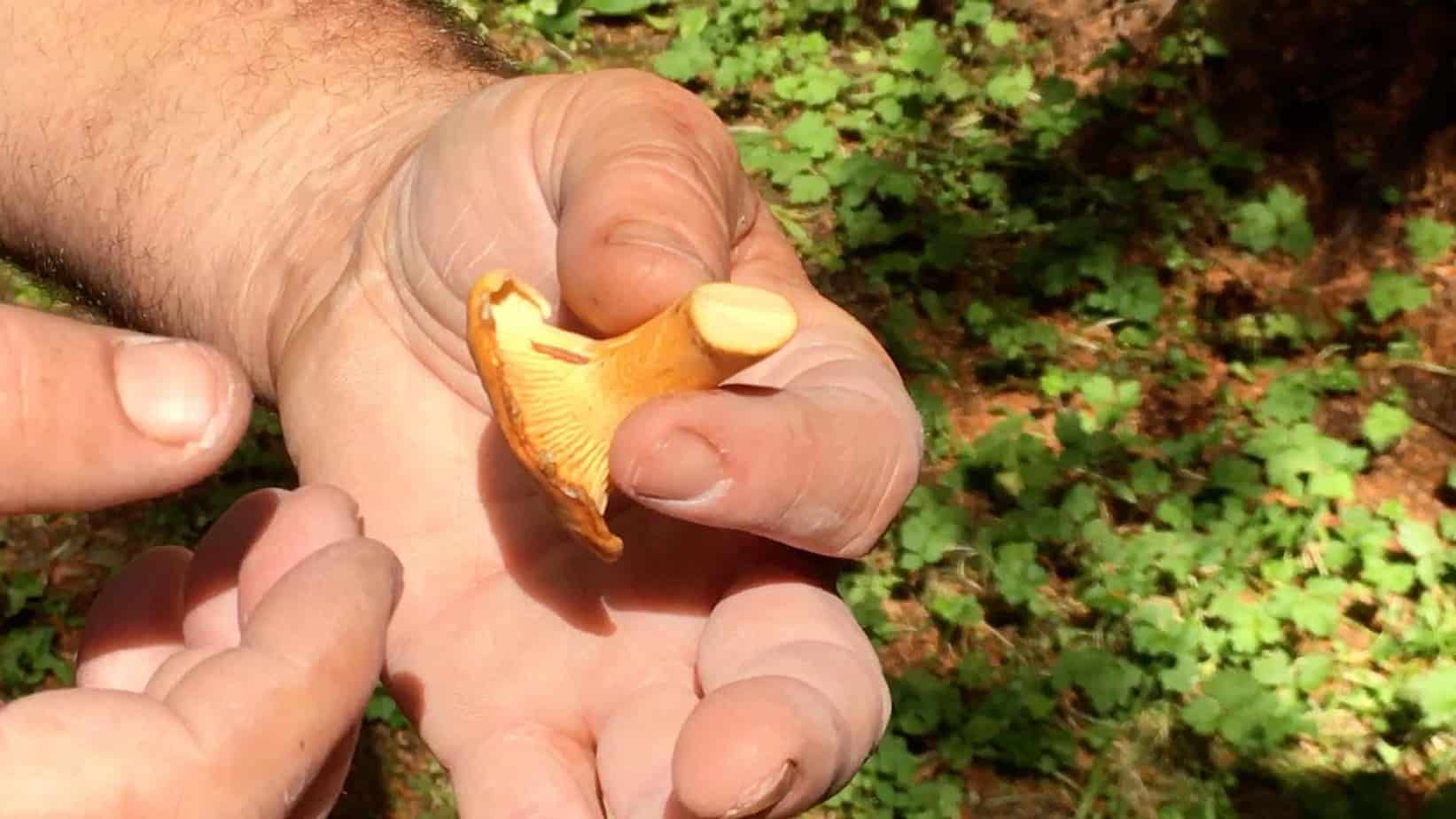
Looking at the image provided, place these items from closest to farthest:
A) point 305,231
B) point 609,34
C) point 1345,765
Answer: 1. point 305,231
2. point 1345,765
3. point 609,34

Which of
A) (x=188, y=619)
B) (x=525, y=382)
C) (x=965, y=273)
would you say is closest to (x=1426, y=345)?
(x=965, y=273)

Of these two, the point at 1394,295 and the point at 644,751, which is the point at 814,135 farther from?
the point at 644,751

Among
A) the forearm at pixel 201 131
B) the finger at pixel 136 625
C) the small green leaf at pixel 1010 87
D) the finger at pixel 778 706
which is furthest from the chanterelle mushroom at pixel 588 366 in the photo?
the small green leaf at pixel 1010 87

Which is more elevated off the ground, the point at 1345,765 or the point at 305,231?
the point at 305,231

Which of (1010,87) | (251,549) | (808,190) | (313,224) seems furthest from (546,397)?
(1010,87)

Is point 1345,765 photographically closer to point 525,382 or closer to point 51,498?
point 525,382

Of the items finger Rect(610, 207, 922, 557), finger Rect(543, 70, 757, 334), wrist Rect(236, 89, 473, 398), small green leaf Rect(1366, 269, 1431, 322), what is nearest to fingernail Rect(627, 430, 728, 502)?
finger Rect(610, 207, 922, 557)
